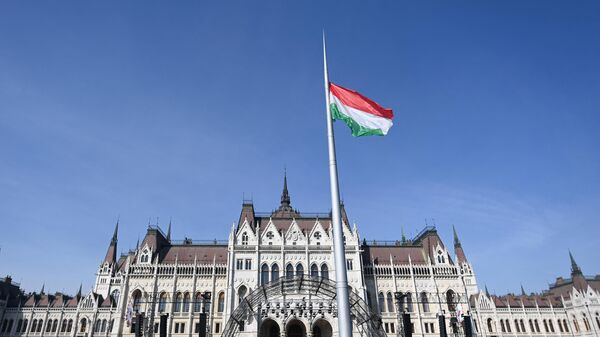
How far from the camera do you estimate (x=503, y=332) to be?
56.9 m

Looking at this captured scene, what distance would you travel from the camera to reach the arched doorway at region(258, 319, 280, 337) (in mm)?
50594

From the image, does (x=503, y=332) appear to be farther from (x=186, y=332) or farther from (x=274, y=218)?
(x=186, y=332)

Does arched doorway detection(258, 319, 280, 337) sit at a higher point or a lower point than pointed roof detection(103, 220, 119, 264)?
lower

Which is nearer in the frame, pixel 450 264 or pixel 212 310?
pixel 212 310

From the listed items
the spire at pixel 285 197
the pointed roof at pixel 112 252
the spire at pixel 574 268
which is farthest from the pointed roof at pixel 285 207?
the spire at pixel 574 268

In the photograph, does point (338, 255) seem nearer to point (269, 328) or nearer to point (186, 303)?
point (269, 328)

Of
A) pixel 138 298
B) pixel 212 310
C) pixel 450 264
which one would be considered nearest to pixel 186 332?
pixel 212 310

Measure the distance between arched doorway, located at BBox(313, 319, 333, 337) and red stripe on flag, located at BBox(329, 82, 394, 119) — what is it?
1687 inches

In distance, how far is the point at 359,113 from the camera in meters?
15.1

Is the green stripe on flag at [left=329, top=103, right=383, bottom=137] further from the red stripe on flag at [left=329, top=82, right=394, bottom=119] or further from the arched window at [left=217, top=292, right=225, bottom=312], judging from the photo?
the arched window at [left=217, top=292, right=225, bottom=312]

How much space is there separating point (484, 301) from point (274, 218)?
37.2 meters

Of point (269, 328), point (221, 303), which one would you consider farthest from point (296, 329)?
point (221, 303)

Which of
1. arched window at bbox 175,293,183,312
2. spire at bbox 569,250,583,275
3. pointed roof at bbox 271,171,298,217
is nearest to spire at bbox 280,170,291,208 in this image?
pointed roof at bbox 271,171,298,217

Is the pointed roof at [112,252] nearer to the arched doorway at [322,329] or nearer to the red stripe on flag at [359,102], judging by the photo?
the arched doorway at [322,329]
